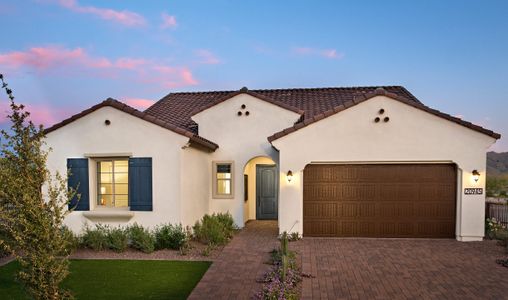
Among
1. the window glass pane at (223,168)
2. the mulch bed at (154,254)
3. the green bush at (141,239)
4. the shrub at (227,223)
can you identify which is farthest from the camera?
the window glass pane at (223,168)

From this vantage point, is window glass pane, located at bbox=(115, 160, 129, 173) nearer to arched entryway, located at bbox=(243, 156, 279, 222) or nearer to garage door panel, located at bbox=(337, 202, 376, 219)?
arched entryway, located at bbox=(243, 156, 279, 222)

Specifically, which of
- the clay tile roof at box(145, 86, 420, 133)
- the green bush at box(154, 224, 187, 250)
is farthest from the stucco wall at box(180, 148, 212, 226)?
the clay tile roof at box(145, 86, 420, 133)

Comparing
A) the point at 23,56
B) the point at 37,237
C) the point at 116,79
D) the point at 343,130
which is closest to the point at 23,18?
the point at 23,56

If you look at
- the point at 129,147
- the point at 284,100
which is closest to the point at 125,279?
the point at 129,147

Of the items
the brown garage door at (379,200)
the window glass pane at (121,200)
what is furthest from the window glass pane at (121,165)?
the brown garage door at (379,200)

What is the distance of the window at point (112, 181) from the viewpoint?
9742mm

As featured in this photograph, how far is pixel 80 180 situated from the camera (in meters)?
9.41

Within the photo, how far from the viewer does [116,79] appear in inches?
690

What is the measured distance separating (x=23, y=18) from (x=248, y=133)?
10.2 m

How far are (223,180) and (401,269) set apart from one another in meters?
7.32

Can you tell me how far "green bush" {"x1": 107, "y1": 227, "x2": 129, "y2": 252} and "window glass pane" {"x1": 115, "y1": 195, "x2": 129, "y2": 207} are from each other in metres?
1.26

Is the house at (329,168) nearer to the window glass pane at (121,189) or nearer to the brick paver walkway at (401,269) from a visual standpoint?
the window glass pane at (121,189)

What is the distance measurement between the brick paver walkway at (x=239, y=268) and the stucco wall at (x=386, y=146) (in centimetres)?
128

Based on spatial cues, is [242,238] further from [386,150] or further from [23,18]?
[23,18]
